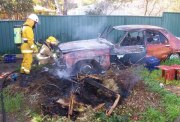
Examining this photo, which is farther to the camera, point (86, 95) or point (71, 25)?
point (71, 25)

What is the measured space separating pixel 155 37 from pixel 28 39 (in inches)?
169

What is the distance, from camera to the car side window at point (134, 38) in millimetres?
9391

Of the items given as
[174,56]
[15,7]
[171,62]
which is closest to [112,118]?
[171,62]

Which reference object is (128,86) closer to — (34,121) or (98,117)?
(98,117)

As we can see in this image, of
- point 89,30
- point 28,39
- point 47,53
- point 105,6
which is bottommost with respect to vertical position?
point 47,53

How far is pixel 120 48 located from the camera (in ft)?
29.8

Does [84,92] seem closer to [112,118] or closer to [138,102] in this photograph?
[112,118]

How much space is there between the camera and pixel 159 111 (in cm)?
632

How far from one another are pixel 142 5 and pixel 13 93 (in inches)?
776

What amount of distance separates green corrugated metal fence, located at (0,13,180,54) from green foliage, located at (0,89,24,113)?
19.4ft

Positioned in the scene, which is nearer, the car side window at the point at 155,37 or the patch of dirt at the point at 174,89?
the patch of dirt at the point at 174,89

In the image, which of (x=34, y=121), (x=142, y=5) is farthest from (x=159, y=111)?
(x=142, y=5)

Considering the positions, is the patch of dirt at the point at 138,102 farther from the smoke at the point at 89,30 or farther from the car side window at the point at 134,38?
the smoke at the point at 89,30

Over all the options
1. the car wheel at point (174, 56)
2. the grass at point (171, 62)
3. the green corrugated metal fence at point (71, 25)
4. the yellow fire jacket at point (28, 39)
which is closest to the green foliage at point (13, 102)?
the yellow fire jacket at point (28, 39)
